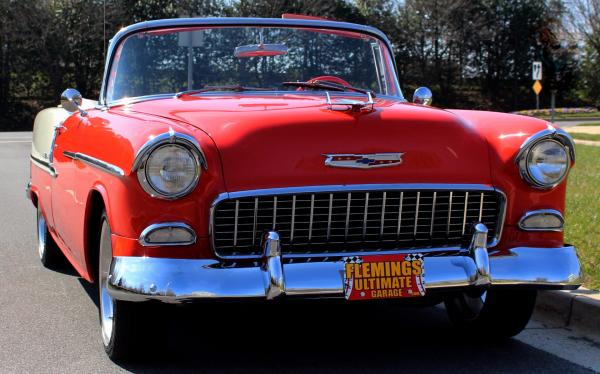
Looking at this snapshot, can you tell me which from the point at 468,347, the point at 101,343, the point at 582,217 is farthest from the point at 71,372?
the point at 582,217

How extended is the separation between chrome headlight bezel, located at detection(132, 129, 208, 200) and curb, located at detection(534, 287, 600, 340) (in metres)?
2.43

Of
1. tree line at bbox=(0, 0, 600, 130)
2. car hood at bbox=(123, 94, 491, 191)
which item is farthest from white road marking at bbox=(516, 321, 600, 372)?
tree line at bbox=(0, 0, 600, 130)

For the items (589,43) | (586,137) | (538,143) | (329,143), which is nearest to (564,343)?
(538,143)

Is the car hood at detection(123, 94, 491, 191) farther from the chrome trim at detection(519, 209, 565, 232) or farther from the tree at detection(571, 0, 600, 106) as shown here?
the tree at detection(571, 0, 600, 106)

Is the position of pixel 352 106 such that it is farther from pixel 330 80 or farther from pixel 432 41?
pixel 432 41

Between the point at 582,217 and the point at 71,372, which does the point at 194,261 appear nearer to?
the point at 71,372

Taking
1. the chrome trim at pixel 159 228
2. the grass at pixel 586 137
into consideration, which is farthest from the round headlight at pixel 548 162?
the grass at pixel 586 137

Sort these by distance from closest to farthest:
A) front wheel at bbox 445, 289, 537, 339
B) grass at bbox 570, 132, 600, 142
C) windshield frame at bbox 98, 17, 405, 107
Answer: front wheel at bbox 445, 289, 537, 339, windshield frame at bbox 98, 17, 405, 107, grass at bbox 570, 132, 600, 142

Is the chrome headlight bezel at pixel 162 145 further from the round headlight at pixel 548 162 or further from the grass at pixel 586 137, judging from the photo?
the grass at pixel 586 137

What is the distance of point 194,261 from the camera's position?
11.9 ft

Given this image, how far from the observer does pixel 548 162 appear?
4.14m

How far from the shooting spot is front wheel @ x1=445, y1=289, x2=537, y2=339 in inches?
175

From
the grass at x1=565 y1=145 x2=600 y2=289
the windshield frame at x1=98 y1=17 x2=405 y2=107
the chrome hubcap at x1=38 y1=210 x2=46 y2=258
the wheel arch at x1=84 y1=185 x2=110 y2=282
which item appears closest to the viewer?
the wheel arch at x1=84 y1=185 x2=110 y2=282

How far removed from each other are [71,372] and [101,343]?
1.53ft
